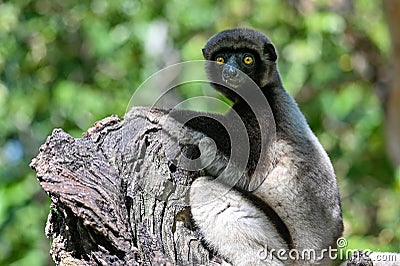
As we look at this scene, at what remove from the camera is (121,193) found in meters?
3.52

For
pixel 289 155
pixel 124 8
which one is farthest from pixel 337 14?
pixel 289 155

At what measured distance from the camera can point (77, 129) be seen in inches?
347

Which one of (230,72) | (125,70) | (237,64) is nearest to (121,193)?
(230,72)

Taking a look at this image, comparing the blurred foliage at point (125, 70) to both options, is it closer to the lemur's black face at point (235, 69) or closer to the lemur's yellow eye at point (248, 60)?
the lemur's black face at point (235, 69)

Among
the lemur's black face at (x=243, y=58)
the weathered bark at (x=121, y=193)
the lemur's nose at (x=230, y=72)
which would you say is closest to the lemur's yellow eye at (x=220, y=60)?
the lemur's black face at (x=243, y=58)

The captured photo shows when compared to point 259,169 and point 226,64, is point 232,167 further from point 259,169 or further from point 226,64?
point 226,64

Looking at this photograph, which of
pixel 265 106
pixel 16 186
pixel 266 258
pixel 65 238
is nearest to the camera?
pixel 65 238

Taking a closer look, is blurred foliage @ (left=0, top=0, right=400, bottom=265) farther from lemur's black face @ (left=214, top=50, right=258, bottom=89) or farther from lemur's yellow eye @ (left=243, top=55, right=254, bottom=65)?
lemur's yellow eye @ (left=243, top=55, right=254, bottom=65)

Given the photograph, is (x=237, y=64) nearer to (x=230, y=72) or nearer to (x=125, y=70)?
(x=230, y=72)

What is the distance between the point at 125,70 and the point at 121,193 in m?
7.99

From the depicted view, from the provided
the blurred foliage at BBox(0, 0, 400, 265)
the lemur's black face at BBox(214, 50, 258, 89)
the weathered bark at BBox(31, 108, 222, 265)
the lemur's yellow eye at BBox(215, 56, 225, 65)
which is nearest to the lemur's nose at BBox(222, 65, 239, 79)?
the lemur's black face at BBox(214, 50, 258, 89)

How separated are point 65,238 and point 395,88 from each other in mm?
8504

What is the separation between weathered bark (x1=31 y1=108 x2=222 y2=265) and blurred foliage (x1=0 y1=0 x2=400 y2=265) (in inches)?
190

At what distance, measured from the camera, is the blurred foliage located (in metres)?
9.18
